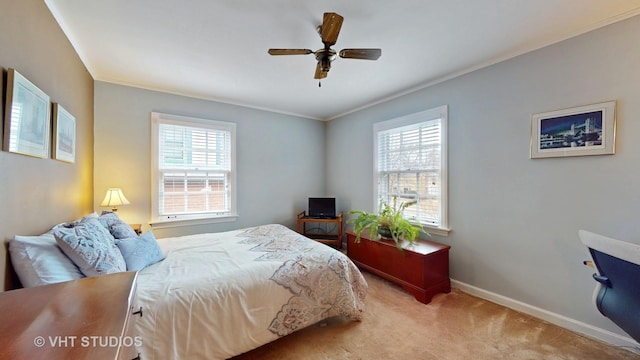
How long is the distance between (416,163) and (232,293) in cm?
271

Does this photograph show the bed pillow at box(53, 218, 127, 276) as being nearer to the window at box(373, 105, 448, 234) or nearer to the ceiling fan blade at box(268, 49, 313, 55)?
the ceiling fan blade at box(268, 49, 313, 55)

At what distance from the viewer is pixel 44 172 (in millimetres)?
1664

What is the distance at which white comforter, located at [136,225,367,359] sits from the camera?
1.42 meters

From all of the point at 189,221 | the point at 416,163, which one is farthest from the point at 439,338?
Answer: the point at 189,221

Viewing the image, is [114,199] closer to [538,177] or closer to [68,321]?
[68,321]

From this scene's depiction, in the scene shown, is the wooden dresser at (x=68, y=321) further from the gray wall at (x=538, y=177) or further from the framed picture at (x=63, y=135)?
the gray wall at (x=538, y=177)

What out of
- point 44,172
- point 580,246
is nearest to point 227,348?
point 44,172

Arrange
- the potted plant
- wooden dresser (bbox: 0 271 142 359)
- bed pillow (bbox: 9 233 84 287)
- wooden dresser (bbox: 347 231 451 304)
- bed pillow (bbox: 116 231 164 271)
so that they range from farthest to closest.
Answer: the potted plant, wooden dresser (bbox: 347 231 451 304), bed pillow (bbox: 116 231 164 271), bed pillow (bbox: 9 233 84 287), wooden dresser (bbox: 0 271 142 359)

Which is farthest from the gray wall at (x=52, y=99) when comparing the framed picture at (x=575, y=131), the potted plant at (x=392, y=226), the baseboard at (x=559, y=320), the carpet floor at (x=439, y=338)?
the framed picture at (x=575, y=131)

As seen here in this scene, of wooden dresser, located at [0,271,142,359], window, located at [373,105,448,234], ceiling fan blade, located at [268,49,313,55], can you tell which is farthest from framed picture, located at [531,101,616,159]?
wooden dresser, located at [0,271,142,359]

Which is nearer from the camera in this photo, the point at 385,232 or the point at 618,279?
the point at 618,279

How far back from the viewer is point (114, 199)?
2771 millimetres

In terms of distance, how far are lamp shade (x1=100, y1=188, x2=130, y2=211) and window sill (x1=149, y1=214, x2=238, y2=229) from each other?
1.68 ft

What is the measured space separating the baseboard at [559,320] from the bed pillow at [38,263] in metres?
3.42
